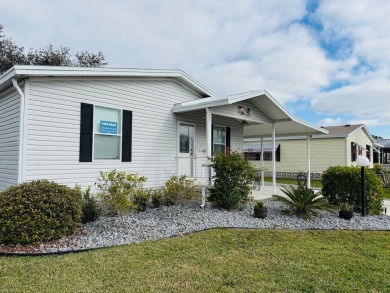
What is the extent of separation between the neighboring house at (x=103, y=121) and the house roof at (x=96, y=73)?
21mm

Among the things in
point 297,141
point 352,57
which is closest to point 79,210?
point 352,57

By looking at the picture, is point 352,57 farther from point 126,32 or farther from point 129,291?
point 129,291

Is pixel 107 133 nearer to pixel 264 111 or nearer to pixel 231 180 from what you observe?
pixel 231 180

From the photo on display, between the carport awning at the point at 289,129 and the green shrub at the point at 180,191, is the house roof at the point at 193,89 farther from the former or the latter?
the green shrub at the point at 180,191

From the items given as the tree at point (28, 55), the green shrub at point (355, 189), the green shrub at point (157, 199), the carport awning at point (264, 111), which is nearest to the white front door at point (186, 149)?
the carport awning at point (264, 111)

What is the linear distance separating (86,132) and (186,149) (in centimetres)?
363

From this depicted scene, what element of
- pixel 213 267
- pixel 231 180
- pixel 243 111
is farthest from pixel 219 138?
pixel 213 267

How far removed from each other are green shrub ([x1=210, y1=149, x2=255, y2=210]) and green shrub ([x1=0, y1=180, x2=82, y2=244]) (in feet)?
12.1

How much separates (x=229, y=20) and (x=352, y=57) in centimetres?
705

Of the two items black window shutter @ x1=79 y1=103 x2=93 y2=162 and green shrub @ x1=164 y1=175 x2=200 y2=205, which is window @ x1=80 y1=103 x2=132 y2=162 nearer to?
black window shutter @ x1=79 y1=103 x2=93 y2=162

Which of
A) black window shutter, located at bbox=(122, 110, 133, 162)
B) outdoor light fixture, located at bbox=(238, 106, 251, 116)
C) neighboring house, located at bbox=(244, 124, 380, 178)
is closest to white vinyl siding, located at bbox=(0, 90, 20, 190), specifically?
black window shutter, located at bbox=(122, 110, 133, 162)

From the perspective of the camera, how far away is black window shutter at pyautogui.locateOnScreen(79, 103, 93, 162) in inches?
259

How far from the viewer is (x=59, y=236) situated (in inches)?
188

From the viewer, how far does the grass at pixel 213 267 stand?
324 centimetres
